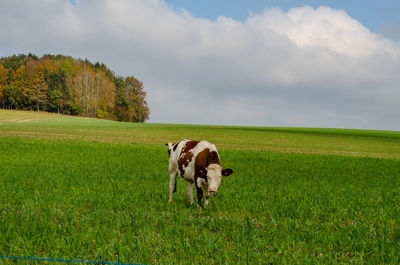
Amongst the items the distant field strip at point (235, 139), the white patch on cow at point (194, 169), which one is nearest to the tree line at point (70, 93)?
the distant field strip at point (235, 139)

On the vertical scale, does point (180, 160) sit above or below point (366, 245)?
above

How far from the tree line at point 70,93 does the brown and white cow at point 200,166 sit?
373 feet

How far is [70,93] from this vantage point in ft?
390

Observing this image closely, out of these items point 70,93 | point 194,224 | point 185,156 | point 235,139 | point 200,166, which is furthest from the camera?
point 70,93

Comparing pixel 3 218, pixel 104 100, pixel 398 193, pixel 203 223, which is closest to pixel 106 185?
pixel 3 218

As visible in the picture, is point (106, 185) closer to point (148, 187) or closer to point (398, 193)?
point (148, 187)

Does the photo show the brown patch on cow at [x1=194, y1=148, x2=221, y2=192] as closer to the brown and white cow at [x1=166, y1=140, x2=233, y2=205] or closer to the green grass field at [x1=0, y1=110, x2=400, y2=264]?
the brown and white cow at [x1=166, y1=140, x2=233, y2=205]

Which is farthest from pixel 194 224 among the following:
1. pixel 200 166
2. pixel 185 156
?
pixel 185 156

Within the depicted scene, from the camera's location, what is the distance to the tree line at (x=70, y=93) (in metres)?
119

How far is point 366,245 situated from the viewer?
699cm

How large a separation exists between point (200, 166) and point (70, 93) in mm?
119342

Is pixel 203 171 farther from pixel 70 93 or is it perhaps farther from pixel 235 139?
pixel 70 93

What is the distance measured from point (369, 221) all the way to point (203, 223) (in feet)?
14.2

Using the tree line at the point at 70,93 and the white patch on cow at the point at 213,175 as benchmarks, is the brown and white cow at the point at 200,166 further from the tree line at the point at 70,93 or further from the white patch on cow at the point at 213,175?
the tree line at the point at 70,93
